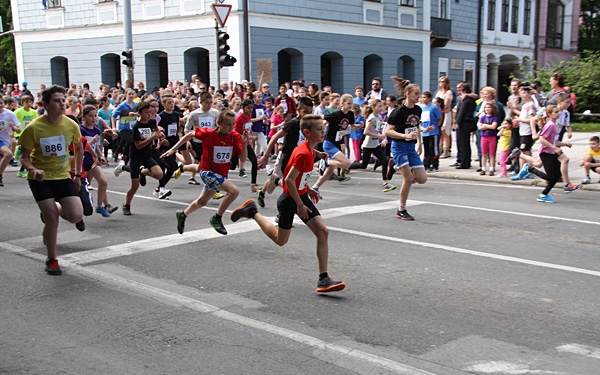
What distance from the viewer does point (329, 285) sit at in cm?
594

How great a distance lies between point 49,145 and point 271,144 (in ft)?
12.3

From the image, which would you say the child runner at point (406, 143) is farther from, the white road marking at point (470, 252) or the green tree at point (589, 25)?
the green tree at point (589, 25)

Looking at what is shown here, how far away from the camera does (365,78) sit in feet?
109

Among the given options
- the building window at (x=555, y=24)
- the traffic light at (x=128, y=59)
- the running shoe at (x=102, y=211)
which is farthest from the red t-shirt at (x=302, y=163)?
the building window at (x=555, y=24)

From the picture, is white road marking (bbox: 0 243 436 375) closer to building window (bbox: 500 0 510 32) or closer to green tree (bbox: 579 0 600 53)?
building window (bbox: 500 0 510 32)

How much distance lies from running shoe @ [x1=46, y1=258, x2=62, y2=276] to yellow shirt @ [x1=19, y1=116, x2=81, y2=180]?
0.84m

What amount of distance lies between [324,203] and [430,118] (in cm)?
543

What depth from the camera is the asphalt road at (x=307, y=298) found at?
179 inches

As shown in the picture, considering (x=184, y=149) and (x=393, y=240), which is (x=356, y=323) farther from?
(x=184, y=149)

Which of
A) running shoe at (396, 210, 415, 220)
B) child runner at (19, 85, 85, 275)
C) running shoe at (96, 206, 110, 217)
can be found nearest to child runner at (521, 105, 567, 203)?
running shoe at (396, 210, 415, 220)

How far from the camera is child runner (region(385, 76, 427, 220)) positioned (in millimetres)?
9469

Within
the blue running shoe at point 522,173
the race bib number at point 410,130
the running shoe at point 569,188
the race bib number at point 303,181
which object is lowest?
the running shoe at point 569,188

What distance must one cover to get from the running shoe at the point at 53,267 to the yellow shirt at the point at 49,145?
0.84m

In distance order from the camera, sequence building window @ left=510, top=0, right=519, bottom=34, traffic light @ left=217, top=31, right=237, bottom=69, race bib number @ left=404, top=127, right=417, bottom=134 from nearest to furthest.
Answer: race bib number @ left=404, top=127, right=417, bottom=134
traffic light @ left=217, top=31, right=237, bottom=69
building window @ left=510, top=0, right=519, bottom=34
